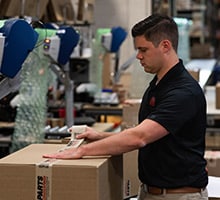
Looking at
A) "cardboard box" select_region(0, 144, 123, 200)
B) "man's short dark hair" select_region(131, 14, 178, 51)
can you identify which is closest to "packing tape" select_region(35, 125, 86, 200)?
"cardboard box" select_region(0, 144, 123, 200)

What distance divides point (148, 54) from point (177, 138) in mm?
385

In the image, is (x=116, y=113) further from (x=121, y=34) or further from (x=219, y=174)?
(x=219, y=174)

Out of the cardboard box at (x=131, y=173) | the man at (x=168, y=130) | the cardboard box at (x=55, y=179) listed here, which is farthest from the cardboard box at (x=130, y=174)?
the cardboard box at (x=55, y=179)

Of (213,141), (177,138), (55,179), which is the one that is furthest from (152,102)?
(213,141)

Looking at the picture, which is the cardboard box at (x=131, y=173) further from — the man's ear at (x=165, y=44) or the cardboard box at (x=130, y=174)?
the man's ear at (x=165, y=44)

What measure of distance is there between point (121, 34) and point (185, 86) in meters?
Result: 3.52

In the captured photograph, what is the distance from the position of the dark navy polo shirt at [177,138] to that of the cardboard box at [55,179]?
9.3 inches

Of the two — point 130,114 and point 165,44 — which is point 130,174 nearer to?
point 130,114

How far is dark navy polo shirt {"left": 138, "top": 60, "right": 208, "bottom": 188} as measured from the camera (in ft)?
8.06

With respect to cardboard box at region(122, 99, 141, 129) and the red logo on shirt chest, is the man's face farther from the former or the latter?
cardboard box at region(122, 99, 141, 129)

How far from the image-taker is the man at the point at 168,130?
245cm

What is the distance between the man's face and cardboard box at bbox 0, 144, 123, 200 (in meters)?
0.46

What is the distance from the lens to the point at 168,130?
95.3 inches

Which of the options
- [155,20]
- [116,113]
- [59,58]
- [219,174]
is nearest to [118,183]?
[155,20]
